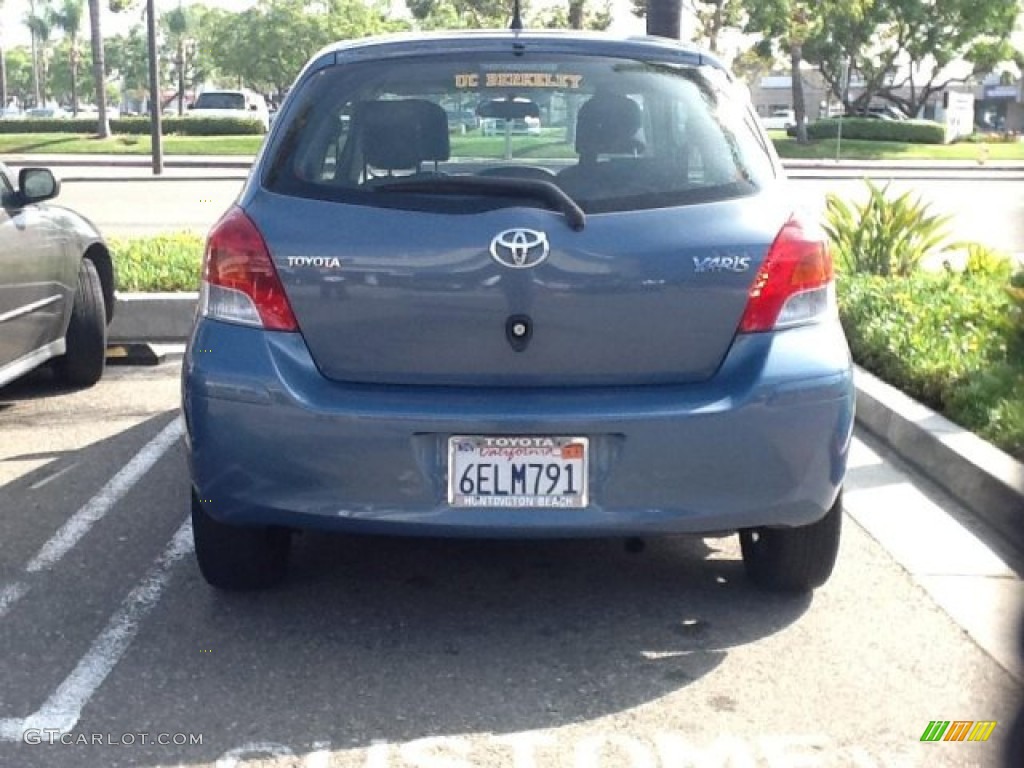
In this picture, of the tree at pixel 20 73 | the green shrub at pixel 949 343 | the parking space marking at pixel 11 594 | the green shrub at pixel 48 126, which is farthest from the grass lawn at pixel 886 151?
the tree at pixel 20 73

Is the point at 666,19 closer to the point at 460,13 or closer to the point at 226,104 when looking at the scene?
the point at 226,104

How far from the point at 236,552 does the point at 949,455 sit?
3040mm

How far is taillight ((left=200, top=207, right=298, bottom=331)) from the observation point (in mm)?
3928

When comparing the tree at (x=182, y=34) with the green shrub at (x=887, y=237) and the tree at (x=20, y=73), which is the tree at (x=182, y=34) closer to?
the tree at (x=20, y=73)

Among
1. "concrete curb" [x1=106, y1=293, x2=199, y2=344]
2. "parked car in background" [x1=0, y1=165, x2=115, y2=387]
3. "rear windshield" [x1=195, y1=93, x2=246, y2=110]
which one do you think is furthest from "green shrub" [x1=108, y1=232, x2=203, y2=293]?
"rear windshield" [x1=195, y1=93, x2=246, y2=110]

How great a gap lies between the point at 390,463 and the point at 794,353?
1167 mm

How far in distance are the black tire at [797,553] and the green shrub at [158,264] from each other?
19.2 feet

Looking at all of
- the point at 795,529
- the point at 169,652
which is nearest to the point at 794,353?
the point at 795,529

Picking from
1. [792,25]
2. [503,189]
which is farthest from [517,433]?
[792,25]

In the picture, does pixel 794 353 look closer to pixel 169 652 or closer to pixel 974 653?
pixel 974 653

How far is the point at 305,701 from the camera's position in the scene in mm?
3719

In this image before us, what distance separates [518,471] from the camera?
3.82 metres

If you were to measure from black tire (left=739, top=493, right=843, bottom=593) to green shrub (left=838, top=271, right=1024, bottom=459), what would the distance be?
1.70 m

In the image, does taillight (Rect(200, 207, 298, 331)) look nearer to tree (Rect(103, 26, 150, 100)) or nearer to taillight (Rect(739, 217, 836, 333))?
taillight (Rect(739, 217, 836, 333))
